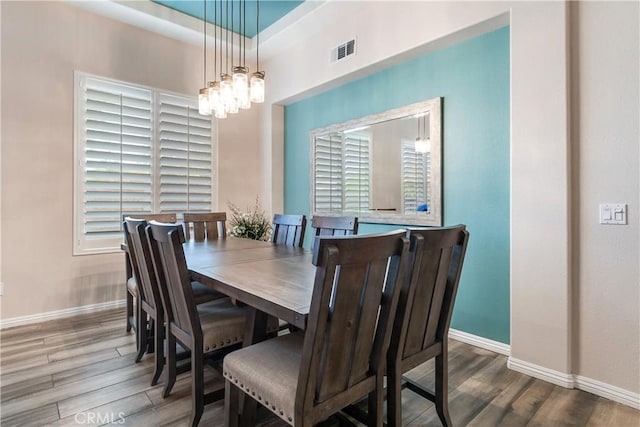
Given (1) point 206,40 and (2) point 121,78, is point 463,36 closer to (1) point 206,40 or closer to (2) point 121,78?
(1) point 206,40

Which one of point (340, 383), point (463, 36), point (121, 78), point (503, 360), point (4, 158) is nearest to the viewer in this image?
point (340, 383)

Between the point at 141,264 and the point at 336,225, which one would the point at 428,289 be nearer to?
the point at 336,225

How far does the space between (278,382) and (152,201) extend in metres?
3.37

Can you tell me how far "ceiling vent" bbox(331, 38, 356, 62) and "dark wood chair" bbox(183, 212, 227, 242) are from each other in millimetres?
2109

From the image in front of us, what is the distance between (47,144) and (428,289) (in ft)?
12.3

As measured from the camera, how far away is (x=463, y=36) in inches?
109

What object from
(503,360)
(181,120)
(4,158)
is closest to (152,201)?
(181,120)

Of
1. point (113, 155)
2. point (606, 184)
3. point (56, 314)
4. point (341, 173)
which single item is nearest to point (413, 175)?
point (341, 173)

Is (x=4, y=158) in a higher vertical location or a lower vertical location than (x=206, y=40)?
lower

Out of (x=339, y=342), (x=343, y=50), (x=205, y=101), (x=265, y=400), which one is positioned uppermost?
(x=343, y=50)

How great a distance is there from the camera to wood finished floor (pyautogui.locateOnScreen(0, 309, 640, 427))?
181 cm

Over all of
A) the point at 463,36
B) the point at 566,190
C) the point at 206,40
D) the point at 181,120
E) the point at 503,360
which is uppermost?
the point at 206,40

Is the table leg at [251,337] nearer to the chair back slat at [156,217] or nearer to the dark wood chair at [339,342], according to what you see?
the dark wood chair at [339,342]

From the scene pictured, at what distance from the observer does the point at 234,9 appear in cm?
372
